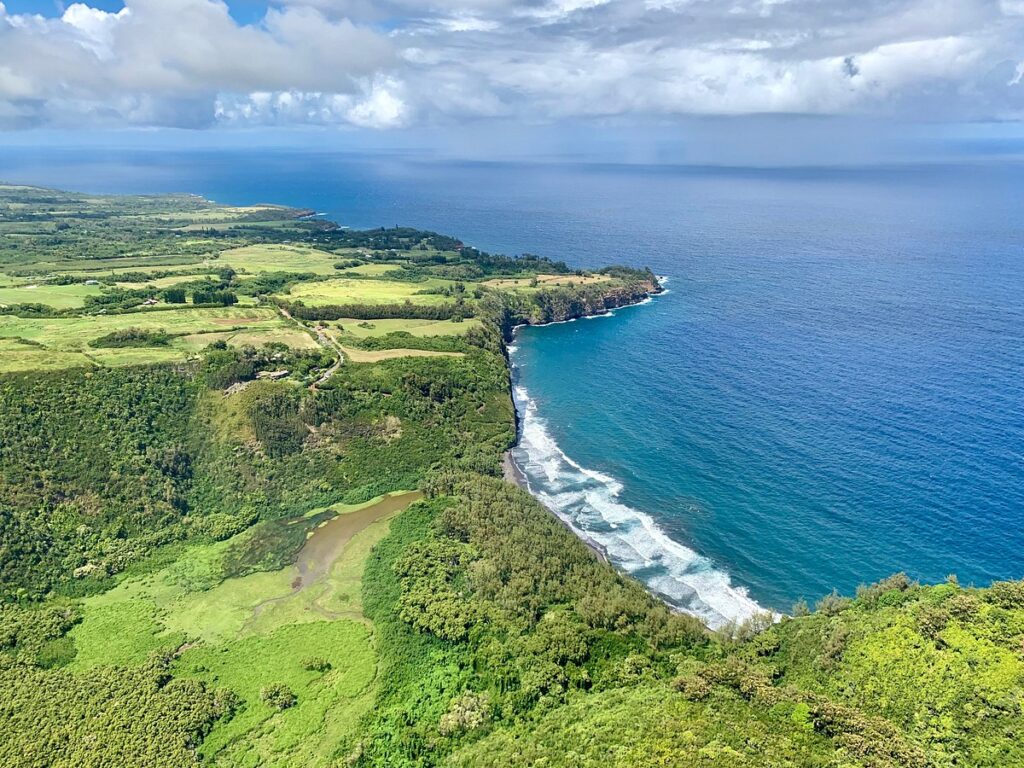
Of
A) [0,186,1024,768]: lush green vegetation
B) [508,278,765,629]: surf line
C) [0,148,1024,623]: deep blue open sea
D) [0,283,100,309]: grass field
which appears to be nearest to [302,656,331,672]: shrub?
[0,186,1024,768]: lush green vegetation

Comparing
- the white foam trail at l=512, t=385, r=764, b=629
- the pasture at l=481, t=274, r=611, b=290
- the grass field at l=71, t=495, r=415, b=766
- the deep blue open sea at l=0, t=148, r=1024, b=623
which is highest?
the pasture at l=481, t=274, r=611, b=290

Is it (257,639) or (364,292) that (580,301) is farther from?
(257,639)

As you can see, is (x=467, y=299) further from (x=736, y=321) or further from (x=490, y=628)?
(x=490, y=628)

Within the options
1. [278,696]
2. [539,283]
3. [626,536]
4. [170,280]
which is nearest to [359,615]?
[278,696]

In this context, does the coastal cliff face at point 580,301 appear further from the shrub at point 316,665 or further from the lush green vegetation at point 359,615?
the shrub at point 316,665

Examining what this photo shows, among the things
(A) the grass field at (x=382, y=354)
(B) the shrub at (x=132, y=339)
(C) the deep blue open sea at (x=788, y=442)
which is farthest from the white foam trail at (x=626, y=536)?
(B) the shrub at (x=132, y=339)

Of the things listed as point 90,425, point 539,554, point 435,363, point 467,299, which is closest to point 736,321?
point 467,299

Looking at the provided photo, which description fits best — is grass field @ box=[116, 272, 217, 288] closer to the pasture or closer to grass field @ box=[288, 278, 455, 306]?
grass field @ box=[288, 278, 455, 306]
